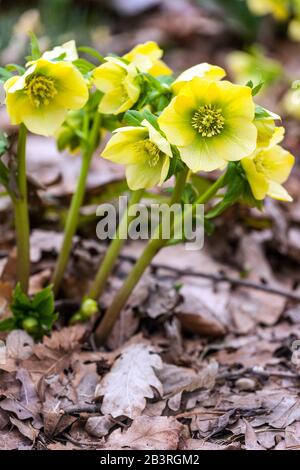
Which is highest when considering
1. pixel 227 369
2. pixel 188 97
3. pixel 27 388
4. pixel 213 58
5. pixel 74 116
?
pixel 188 97

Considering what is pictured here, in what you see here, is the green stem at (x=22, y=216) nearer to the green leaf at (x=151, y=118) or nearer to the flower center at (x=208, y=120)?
the green leaf at (x=151, y=118)

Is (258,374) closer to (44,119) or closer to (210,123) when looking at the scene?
(210,123)

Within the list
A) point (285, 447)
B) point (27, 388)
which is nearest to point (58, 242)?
point (27, 388)

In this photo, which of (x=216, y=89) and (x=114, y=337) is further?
(x=114, y=337)

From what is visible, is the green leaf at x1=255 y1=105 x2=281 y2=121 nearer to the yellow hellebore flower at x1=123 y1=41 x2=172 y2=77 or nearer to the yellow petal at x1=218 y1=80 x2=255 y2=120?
the yellow petal at x1=218 y1=80 x2=255 y2=120

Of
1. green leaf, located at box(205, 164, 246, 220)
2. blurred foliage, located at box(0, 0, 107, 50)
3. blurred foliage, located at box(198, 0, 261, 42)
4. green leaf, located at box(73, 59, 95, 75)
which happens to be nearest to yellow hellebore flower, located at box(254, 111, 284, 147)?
green leaf, located at box(205, 164, 246, 220)

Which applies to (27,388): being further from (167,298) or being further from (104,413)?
(167,298)

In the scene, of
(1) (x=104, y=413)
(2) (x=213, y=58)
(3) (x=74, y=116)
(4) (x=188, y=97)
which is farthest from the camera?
(2) (x=213, y=58)

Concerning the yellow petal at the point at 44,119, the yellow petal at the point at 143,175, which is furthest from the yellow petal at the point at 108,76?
the yellow petal at the point at 143,175
